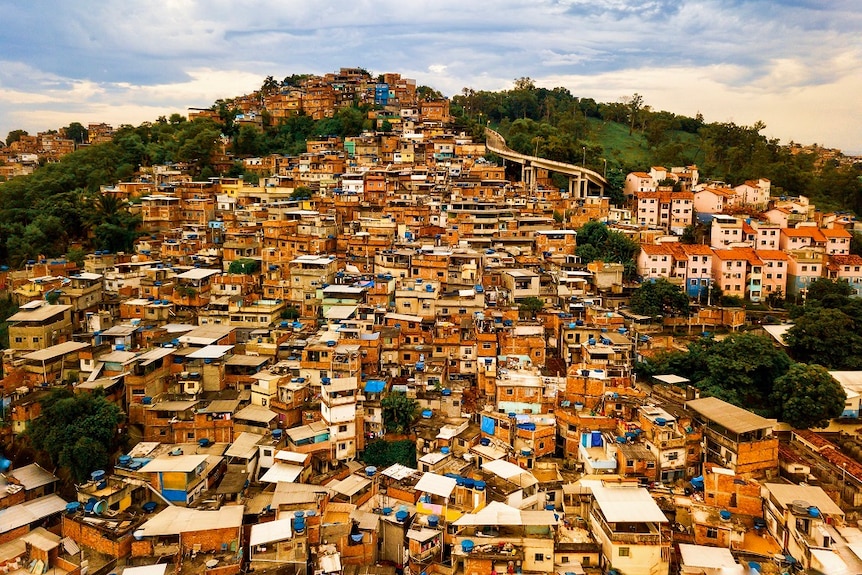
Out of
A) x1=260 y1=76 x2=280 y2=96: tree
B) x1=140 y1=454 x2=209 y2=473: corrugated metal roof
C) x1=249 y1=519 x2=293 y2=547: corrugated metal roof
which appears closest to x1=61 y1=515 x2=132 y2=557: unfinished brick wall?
x1=140 y1=454 x2=209 y2=473: corrugated metal roof

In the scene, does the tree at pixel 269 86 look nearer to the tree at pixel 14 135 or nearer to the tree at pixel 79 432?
the tree at pixel 14 135

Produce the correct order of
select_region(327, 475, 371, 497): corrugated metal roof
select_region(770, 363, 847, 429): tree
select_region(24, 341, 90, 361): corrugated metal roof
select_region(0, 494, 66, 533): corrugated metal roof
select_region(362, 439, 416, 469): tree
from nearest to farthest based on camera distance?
select_region(327, 475, 371, 497): corrugated metal roof, select_region(0, 494, 66, 533): corrugated metal roof, select_region(362, 439, 416, 469): tree, select_region(770, 363, 847, 429): tree, select_region(24, 341, 90, 361): corrugated metal roof

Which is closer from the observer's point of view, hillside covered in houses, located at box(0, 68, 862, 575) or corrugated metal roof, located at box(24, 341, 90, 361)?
hillside covered in houses, located at box(0, 68, 862, 575)

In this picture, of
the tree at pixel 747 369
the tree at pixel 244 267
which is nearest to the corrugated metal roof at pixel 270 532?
the tree at pixel 747 369

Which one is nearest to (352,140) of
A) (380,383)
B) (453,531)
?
(380,383)

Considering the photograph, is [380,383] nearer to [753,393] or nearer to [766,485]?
[766,485]

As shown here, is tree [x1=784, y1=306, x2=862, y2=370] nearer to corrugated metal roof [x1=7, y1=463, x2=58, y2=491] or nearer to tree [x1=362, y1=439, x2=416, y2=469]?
tree [x1=362, y1=439, x2=416, y2=469]

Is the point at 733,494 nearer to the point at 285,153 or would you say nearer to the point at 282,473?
the point at 282,473
